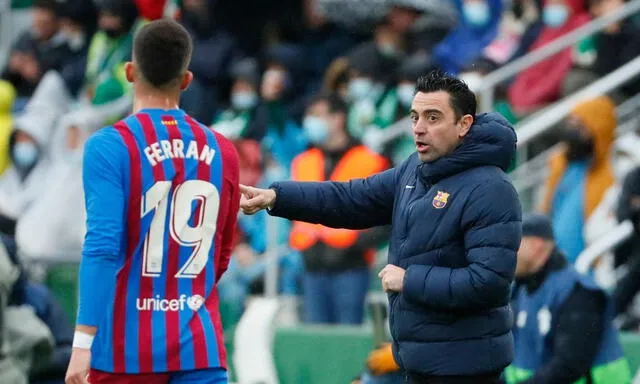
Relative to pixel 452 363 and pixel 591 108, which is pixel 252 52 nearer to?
pixel 591 108

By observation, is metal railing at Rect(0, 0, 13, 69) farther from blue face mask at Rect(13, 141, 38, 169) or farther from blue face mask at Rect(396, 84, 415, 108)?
blue face mask at Rect(396, 84, 415, 108)

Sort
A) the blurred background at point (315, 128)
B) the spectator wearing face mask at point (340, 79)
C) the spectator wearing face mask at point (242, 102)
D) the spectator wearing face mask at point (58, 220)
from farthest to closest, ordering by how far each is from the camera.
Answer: the spectator wearing face mask at point (242, 102), the spectator wearing face mask at point (58, 220), the spectator wearing face mask at point (340, 79), the blurred background at point (315, 128)

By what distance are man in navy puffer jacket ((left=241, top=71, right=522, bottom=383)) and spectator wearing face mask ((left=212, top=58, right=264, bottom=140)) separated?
25.3ft

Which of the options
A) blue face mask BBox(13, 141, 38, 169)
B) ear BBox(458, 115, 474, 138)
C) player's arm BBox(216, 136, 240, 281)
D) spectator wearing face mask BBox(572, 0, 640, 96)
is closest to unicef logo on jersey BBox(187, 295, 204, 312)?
player's arm BBox(216, 136, 240, 281)

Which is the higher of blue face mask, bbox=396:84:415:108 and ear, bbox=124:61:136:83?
blue face mask, bbox=396:84:415:108

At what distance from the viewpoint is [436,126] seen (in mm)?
5609

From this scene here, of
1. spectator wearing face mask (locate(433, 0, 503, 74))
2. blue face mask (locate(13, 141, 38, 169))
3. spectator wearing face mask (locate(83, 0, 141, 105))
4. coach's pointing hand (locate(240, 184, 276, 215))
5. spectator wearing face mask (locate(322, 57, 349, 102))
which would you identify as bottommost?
coach's pointing hand (locate(240, 184, 276, 215))

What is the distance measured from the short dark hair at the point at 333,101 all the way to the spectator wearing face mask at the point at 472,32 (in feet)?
3.40

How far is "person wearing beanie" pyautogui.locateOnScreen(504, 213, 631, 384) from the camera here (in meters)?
7.51

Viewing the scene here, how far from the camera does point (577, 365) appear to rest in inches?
295

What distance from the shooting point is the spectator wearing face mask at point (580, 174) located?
9.94 metres

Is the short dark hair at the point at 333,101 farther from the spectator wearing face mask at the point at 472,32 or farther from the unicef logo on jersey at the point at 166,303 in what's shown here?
the unicef logo on jersey at the point at 166,303

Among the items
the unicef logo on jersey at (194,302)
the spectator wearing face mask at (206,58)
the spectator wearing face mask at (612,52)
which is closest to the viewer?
the unicef logo on jersey at (194,302)

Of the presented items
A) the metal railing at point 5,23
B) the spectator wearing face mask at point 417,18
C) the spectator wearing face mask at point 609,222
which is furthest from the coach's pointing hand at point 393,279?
the metal railing at point 5,23
